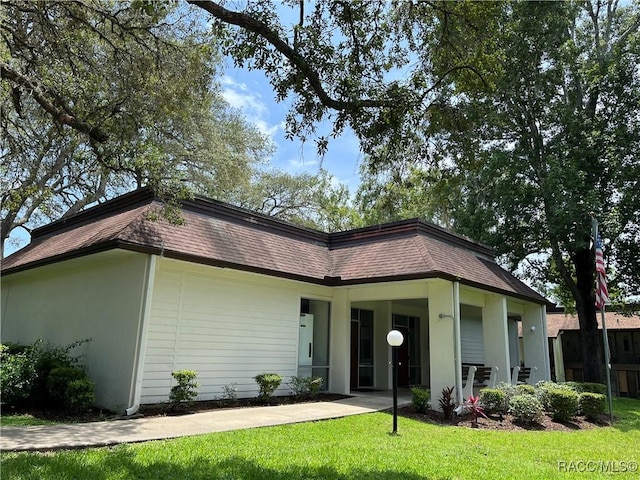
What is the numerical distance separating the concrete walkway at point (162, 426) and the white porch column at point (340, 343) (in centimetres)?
193

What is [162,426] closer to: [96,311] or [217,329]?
[217,329]

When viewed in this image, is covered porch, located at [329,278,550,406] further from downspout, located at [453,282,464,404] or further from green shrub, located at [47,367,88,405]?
green shrub, located at [47,367,88,405]

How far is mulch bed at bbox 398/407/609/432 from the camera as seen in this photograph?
10172mm

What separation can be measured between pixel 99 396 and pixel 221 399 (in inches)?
103

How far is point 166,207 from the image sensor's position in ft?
30.2

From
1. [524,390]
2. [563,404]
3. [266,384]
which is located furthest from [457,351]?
[266,384]

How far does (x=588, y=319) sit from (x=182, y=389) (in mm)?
18686

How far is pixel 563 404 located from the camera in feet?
36.0

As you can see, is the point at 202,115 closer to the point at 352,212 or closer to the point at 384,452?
the point at 384,452

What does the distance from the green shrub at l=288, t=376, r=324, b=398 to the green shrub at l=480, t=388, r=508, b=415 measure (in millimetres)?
4100

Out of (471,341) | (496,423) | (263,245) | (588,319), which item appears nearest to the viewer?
(496,423)

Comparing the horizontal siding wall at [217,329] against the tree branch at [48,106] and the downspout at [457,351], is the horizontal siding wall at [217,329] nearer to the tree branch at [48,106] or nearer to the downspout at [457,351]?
the tree branch at [48,106]

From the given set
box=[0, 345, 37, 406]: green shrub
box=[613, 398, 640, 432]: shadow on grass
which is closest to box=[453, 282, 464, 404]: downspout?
box=[613, 398, 640, 432]: shadow on grass

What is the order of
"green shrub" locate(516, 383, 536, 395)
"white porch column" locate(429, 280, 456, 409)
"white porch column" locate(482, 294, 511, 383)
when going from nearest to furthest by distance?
1. "white porch column" locate(429, 280, 456, 409)
2. "green shrub" locate(516, 383, 536, 395)
3. "white porch column" locate(482, 294, 511, 383)
